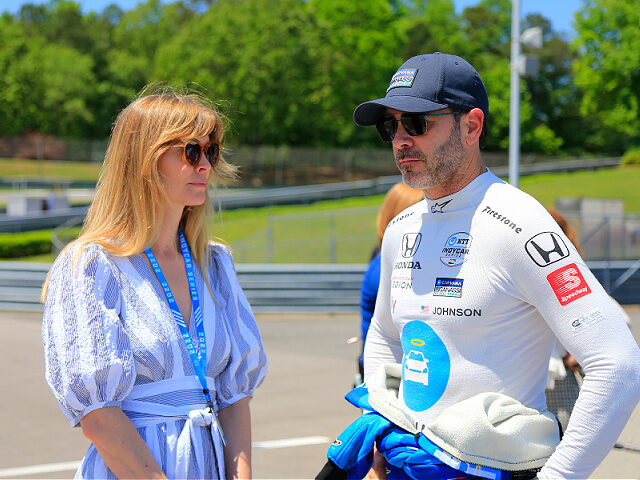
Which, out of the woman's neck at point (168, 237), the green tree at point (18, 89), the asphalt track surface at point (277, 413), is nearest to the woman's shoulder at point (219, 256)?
the woman's neck at point (168, 237)

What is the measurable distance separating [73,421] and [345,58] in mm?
56764

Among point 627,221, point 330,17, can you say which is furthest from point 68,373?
point 330,17

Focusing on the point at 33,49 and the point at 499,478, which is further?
the point at 33,49

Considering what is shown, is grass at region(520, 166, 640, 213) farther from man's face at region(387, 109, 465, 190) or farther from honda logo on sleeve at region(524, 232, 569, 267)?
honda logo on sleeve at region(524, 232, 569, 267)

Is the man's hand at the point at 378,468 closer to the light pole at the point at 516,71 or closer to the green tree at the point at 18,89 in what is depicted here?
the light pole at the point at 516,71

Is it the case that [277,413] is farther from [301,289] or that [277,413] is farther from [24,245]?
[24,245]

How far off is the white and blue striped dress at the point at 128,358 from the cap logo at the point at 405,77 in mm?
1025

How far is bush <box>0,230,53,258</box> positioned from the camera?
2223 cm

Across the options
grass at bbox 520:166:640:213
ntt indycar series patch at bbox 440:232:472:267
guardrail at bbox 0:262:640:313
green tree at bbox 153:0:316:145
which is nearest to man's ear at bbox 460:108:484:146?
ntt indycar series patch at bbox 440:232:472:267

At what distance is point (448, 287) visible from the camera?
2.23 m

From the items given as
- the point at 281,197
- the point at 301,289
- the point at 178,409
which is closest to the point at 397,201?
the point at 178,409

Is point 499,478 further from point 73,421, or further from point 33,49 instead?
point 33,49

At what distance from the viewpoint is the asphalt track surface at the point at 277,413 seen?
561 cm

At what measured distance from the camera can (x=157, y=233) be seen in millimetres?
2557
